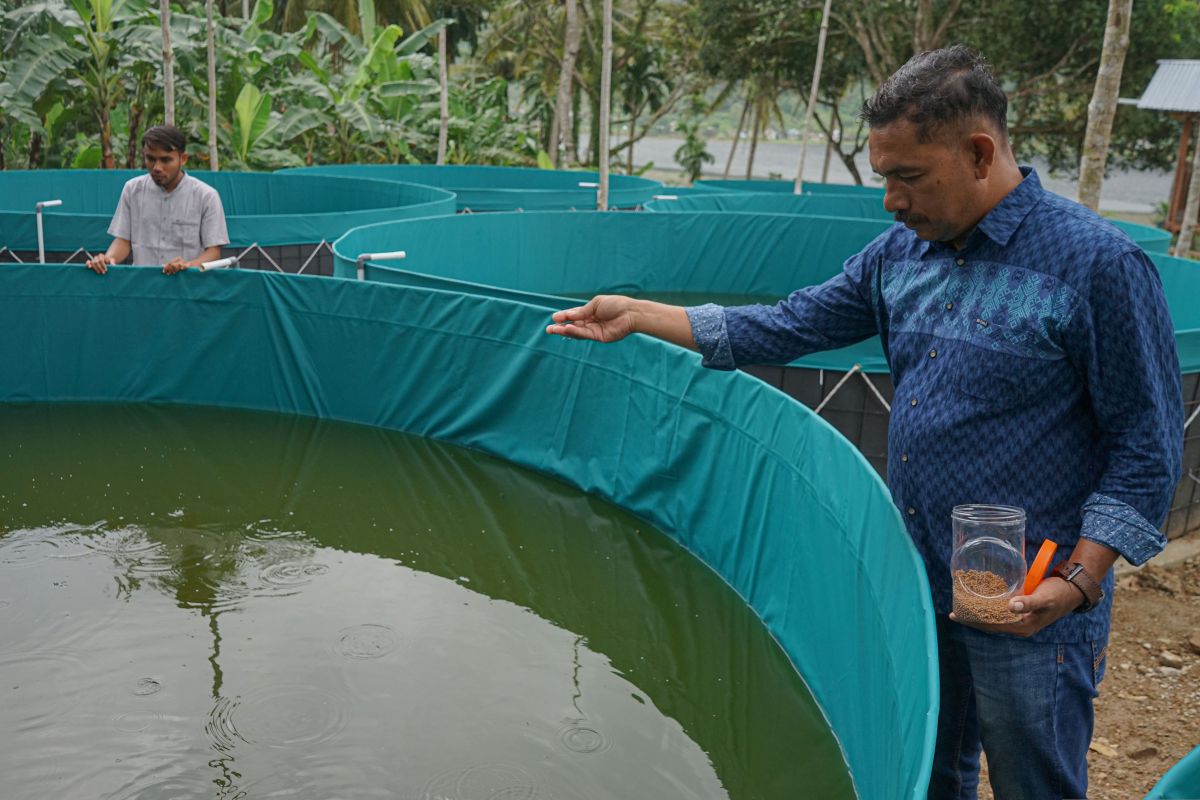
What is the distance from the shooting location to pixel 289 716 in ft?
12.5

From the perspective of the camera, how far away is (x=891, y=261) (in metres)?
2.31

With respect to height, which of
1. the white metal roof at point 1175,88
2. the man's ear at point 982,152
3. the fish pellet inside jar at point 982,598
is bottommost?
the fish pellet inside jar at point 982,598

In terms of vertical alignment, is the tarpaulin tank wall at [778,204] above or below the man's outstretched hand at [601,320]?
below

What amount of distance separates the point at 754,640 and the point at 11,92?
11.9m

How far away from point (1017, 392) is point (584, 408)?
4.18m

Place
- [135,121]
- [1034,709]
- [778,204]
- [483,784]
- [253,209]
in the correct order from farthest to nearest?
[778,204]
[135,121]
[253,209]
[483,784]
[1034,709]

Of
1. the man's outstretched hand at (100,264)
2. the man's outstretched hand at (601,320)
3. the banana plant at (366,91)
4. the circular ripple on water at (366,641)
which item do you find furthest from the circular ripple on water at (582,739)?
the banana plant at (366,91)

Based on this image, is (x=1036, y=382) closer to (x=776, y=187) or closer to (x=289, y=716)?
(x=289, y=716)

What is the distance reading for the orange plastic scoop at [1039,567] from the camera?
1969mm

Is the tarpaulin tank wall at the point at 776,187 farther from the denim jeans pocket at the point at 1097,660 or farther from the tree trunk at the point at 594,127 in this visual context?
the denim jeans pocket at the point at 1097,660

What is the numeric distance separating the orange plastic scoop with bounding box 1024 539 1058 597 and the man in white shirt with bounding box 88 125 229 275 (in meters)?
5.98

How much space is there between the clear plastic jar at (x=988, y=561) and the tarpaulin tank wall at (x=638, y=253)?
560 centimetres

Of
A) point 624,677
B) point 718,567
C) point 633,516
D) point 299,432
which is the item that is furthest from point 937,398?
point 299,432

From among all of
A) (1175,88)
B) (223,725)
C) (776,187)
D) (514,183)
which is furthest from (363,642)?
(1175,88)
